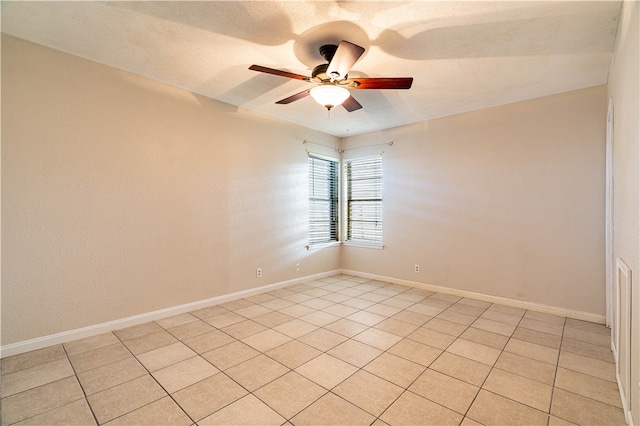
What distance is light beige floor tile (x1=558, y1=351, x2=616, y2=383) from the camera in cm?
211

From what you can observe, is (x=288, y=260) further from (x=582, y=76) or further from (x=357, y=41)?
(x=582, y=76)

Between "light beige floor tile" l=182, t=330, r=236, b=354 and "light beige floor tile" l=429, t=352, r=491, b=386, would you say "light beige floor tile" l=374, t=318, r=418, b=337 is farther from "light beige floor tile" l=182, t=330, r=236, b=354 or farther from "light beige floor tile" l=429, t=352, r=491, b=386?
"light beige floor tile" l=182, t=330, r=236, b=354

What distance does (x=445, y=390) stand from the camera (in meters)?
1.94

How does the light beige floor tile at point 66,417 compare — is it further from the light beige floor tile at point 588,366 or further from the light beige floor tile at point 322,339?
the light beige floor tile at point 588,366

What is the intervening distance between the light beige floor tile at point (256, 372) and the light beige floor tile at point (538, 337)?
7.48ft

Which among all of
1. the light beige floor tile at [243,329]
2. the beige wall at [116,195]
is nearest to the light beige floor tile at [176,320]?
the beige wall at [116,195]

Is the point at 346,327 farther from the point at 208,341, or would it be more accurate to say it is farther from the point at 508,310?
the point at 508,310

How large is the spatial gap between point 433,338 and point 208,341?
2.12 m

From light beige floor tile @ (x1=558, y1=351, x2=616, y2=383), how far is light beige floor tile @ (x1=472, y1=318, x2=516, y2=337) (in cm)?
48

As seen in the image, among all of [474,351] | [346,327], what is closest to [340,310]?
[346,327]

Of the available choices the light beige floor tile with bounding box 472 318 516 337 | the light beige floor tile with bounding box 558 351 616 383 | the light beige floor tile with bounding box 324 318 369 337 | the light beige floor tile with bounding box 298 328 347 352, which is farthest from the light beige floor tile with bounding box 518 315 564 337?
the light beige floor tile with bounding box 298 328 347 352

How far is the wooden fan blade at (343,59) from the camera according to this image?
74.1 inches

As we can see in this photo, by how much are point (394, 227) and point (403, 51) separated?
113 inches

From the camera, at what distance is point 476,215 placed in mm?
3926
